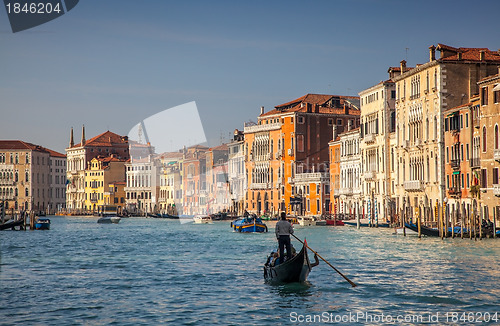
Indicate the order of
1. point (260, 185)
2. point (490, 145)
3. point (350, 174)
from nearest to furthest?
point (490, 145)
point (350, 174)
point (260, 185)

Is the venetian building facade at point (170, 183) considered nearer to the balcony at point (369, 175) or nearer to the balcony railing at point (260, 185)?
the balcony railing at point (260, 185)

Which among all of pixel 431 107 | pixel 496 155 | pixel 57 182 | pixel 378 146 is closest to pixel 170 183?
pixel 57 182

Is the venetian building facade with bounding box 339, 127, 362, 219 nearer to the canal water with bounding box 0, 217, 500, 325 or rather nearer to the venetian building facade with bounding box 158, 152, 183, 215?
the canal water with bounding box 0, 217, 500, 325

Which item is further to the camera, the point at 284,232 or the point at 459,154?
the point at 459,154

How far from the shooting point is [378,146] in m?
50.4

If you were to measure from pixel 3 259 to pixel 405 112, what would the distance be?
83.7ft

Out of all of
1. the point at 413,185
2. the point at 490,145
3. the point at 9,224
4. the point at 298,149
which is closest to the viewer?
the point at 490,145

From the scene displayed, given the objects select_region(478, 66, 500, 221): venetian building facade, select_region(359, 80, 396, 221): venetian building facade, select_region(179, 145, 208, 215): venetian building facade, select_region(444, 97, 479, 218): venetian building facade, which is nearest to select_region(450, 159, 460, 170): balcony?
select_region(444, 97, 479, 218): venetian building facade

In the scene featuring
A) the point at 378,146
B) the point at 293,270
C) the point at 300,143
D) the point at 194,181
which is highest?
the point at 300,143

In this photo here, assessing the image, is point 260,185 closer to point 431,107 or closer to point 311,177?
point 311,177

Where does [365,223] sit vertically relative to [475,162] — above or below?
below

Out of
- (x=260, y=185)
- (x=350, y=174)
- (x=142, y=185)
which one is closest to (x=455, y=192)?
(x=350, y=174)

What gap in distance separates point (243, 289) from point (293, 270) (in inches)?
41.9

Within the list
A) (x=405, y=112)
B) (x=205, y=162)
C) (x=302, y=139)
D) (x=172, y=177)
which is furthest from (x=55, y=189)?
(x=405, y=112)
